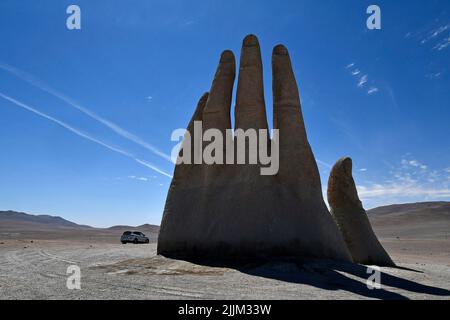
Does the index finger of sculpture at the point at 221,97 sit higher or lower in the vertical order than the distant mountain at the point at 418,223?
higher

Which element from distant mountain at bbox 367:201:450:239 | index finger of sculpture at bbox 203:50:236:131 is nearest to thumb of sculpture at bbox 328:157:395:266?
index finger of sculpture at bbox 203:50:236:131

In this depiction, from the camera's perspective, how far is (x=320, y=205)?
1192 centimetres

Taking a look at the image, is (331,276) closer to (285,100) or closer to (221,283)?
(221,283)

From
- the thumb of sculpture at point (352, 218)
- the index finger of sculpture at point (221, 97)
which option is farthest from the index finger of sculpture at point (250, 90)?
the thumb of sculpture at point (352, 218)

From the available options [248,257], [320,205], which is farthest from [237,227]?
[320,205]

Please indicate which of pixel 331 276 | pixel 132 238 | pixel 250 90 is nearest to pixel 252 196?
pixel 331 276

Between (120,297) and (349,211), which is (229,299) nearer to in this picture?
(120,297)

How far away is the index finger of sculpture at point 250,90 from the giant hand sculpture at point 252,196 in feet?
0.12

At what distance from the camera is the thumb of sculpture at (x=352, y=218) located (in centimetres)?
1385

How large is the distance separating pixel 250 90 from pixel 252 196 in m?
3.98

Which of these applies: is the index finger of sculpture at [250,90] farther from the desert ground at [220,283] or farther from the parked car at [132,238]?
the parked car at [132,238]

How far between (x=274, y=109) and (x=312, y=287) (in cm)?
717

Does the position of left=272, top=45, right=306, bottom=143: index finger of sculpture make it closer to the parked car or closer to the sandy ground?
the sandy ground

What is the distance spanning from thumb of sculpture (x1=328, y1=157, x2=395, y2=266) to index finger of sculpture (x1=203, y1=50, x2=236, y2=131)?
5.23 m
